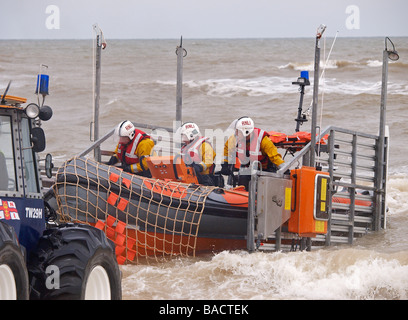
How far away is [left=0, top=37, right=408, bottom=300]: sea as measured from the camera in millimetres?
6086

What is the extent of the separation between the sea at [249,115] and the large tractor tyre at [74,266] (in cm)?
101

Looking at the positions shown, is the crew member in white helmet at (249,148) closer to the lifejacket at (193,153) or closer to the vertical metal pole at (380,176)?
the lifejacket at (193,153)

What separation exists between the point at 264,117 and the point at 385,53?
9.42m

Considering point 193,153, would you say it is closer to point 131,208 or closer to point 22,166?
point 131,208

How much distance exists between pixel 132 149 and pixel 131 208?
113cm

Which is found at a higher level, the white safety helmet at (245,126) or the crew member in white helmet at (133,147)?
the white safety helmet at (245,126)

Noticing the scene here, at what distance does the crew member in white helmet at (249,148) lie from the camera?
25.2ft

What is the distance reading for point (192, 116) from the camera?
18.6 metres

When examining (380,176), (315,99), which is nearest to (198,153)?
(315,99)

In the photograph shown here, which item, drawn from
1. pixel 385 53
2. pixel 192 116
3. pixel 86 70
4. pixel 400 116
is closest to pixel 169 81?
pixel 86 70

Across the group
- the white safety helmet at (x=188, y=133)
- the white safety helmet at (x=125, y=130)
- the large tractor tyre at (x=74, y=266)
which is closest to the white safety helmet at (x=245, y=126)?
the white safety helmet at (x=188, y=133)

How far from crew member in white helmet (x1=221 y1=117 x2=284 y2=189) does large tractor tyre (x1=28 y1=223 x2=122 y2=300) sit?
3.47m
